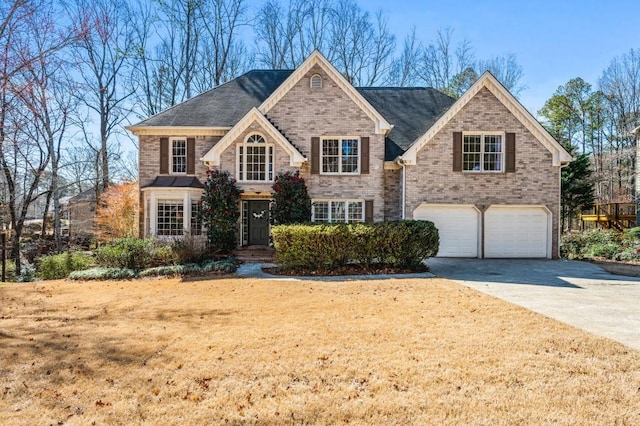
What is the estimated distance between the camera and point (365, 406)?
3.80 m

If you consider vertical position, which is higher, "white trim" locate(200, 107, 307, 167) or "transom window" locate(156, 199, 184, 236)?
"white trim" locate(200, 107, 307, 167)

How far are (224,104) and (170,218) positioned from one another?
640 cm

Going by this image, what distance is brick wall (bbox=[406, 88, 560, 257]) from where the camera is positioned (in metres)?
16.3

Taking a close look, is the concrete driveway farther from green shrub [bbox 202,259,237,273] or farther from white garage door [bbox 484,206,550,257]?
green shrub [bbox 202,259,237,273]

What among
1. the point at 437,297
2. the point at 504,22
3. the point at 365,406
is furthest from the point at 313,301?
the point at 504,22

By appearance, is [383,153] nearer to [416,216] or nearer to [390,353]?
[416,216]

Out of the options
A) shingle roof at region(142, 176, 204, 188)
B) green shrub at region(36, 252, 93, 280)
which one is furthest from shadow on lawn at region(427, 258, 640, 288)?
green shrub at region(36, 252, 93, 280)

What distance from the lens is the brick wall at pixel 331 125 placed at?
1717 cm

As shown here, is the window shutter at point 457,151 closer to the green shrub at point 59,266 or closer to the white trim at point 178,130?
the white trim at point 178,130

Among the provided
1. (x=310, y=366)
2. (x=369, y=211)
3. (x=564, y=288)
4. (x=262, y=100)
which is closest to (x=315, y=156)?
(x=369, y=211)

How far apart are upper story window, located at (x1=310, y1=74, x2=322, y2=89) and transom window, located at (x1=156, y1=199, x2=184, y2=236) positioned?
7998 mm

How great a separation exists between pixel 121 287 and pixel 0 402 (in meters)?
7.56

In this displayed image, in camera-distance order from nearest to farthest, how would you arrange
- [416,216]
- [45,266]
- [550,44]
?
[45,266] < [416,216] < [550,44]

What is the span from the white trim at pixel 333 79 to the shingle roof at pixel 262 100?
5.23 ft
